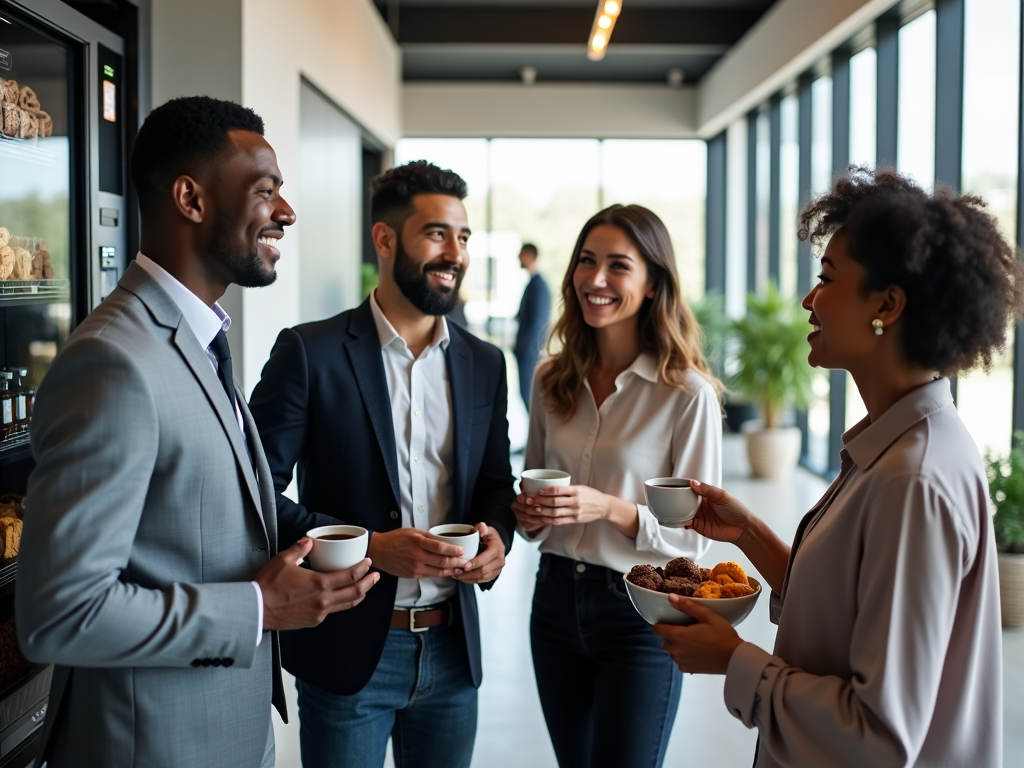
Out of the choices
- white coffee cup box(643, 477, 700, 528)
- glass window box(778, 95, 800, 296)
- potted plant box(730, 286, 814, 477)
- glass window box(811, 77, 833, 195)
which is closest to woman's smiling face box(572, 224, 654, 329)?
white coffee cup box(643, 477, 700, 528)

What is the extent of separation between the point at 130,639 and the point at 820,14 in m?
6.71

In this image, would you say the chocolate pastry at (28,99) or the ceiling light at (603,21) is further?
the ceiling light at (603,21)

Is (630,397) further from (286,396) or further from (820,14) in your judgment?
(820,14)

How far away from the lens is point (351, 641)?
6.24ft

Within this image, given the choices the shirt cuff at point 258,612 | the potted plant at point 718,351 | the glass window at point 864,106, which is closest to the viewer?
the shirt cuff at point 258,612

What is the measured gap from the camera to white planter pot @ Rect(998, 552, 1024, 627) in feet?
13.6

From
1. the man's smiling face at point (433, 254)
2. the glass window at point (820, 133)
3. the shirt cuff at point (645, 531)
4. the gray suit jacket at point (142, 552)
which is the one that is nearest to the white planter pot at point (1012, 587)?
the shirt cuff at point (645, 531)

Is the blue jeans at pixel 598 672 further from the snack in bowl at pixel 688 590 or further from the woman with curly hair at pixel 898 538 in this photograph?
the woman with curly hair at pixel 898 538

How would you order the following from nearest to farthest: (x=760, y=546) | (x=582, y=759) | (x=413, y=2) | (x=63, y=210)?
(x=760, y=546), (x=582, y=759), (x=63, y=210), (x=413, y=2)

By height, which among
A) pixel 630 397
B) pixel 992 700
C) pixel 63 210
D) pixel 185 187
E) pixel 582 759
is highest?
pixel 63 210

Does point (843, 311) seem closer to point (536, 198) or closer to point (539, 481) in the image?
point (539, 481)

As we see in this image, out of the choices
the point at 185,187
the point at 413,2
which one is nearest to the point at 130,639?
the point at 185,187

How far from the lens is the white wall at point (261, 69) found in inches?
143

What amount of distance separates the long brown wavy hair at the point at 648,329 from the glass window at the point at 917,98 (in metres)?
4.18
